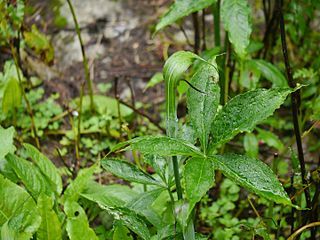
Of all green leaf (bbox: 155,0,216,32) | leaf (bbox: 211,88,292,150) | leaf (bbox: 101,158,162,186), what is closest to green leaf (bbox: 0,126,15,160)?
leaf (bbox: 101,158,162,186)

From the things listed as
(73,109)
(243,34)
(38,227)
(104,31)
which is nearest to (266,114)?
(243,34)

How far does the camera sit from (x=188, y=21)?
3193 mm

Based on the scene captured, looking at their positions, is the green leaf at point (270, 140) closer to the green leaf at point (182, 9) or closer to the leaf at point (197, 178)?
the green leaf at point (182, 9)

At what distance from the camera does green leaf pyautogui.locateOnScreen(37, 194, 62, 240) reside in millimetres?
1555

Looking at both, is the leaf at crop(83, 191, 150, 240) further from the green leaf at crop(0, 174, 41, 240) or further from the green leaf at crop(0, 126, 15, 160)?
the green leaf at crop(0, 126, 15, 160)

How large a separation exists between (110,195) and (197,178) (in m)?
0.70

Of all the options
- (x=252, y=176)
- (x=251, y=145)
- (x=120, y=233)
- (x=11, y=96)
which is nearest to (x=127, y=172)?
(x=120, y=233)

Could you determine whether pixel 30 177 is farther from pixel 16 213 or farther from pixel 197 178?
pixel 197 178

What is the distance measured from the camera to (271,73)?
2.09 meters

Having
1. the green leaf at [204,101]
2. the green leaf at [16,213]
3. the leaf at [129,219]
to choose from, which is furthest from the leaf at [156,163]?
the green leaf at [16,213]

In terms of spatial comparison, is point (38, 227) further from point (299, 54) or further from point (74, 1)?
point (74, 1)

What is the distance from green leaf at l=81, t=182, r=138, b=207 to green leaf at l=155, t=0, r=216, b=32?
22.8 inches

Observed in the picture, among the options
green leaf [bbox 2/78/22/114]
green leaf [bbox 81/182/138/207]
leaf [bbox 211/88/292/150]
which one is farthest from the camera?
green leaf [bbox 2/78/22/114]

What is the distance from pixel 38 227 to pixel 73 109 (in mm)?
948
